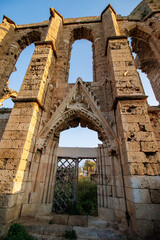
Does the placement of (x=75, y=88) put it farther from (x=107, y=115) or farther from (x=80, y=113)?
(x=107, y=115)

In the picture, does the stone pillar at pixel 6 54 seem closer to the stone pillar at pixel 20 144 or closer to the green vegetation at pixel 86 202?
the stone pillar at pixel 20 144

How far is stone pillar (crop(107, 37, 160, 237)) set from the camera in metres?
2.20

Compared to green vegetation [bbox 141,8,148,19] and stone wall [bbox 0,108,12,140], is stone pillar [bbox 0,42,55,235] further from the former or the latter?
green vegetation [bbox 141,8,148,19]

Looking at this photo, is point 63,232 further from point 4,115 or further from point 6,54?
point 6,54

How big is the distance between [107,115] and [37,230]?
367 cm

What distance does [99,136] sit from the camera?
3.97m

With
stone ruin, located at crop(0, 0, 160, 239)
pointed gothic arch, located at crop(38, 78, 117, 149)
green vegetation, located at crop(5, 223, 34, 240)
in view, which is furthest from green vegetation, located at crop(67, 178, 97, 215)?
pointed gothic arch, located at crop(38, 78, 117, 149)

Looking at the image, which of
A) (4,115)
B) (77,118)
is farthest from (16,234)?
(4,115)

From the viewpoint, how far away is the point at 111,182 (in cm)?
325

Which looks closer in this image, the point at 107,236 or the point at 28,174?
the point at 107,236

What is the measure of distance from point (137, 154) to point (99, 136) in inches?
59.6

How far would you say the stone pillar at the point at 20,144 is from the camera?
2439mm

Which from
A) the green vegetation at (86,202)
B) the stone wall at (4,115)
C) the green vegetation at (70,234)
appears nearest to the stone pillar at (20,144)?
the green vegetation at (70,234)

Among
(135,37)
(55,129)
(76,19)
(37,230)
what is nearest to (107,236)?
(37,230)
